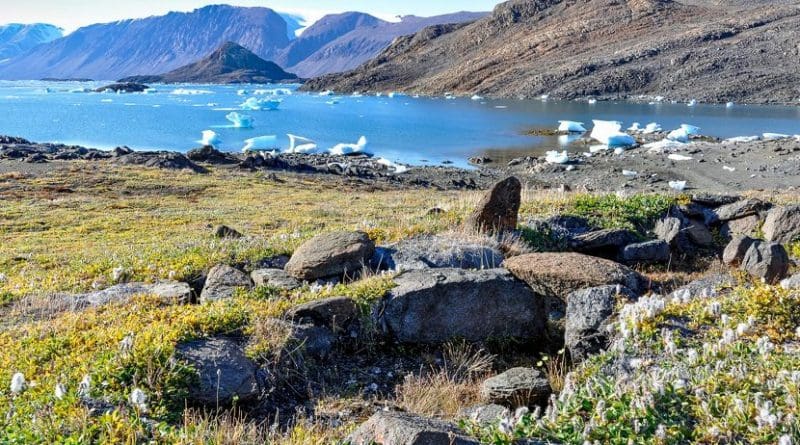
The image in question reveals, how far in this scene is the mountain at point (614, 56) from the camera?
4569 inches

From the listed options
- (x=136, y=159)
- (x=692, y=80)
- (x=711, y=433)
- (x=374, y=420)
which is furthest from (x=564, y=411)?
(x=692, y=80)

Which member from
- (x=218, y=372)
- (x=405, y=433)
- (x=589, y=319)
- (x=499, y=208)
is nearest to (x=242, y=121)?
(x=499, y=208)

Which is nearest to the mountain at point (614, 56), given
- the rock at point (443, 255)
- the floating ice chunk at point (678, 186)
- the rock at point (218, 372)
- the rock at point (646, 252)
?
the floating ice chunk at point (678, 186)

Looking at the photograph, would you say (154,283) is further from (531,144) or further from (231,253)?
(531,144)

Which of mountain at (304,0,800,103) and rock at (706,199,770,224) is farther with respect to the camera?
mountain at (304,0,800,103)

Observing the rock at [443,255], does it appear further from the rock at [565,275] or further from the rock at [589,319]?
the rock at [589,319]

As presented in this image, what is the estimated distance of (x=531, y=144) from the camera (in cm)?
6119

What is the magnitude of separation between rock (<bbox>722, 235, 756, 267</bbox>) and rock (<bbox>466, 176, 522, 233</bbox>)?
11.2 feet

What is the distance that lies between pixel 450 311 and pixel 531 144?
182 ft

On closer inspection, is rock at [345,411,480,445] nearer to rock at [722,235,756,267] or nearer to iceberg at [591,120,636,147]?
rock at [722,235,756,267]

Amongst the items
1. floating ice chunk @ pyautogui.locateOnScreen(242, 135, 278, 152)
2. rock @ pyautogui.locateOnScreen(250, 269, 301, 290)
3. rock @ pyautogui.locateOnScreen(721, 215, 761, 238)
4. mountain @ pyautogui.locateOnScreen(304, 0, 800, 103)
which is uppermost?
mountain @ pyautogui.locateOnScreen(304, 0, 800, 103)

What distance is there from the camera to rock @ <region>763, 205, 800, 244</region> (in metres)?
10.9

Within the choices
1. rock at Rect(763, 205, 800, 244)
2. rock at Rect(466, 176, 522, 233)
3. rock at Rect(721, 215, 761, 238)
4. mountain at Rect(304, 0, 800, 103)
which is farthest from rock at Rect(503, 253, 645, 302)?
mountain at Rect(304, 0, 800, 103)

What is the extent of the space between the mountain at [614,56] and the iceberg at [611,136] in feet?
203
